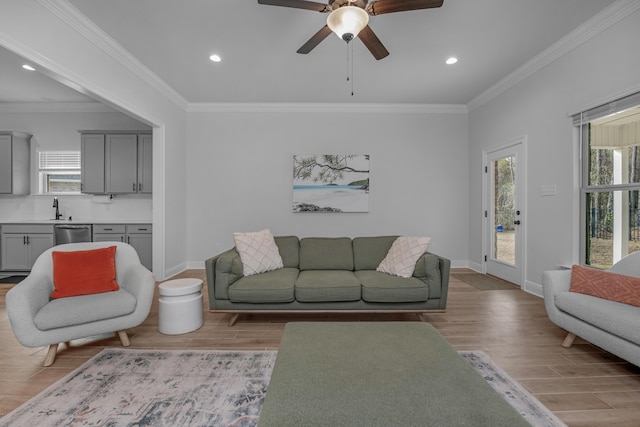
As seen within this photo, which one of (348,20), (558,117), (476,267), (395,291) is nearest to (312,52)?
(348,20)

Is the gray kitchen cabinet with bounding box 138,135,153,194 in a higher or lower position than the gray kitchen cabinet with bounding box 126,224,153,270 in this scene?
higher

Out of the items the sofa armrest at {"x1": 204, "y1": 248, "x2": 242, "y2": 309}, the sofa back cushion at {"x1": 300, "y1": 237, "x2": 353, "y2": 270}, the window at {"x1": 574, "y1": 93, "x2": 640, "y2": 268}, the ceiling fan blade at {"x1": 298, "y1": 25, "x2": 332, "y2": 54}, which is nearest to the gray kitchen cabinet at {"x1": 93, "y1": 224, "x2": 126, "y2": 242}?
the sofa armrest at {"x1": 204, "y1": 248, "x2": 242, "y2": 309}

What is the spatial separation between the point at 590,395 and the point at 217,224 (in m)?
4.96

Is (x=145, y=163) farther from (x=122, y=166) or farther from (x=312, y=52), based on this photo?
(x=312, y=52)

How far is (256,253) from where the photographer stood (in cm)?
301

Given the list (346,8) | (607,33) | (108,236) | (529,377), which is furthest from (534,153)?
(108,236)

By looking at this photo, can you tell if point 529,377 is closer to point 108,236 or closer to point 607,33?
point 607,33

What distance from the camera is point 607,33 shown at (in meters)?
2.75

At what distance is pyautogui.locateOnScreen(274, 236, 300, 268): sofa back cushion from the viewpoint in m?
3.31

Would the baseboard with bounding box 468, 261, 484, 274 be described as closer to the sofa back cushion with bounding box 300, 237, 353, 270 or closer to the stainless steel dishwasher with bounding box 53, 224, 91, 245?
the sofa back cushion with bounding box 300, 237, 353, 270

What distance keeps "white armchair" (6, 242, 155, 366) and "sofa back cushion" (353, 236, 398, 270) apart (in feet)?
6.83

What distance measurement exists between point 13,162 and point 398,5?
6356 millimetres

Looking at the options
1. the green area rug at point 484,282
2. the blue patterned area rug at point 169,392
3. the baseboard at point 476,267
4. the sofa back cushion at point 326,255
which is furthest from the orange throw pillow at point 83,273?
the baseboard at point 476,267

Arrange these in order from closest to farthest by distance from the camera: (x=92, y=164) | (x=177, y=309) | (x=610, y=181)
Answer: (x=177, y=309) → (x=610, y=181) → (x=92, y=164)
